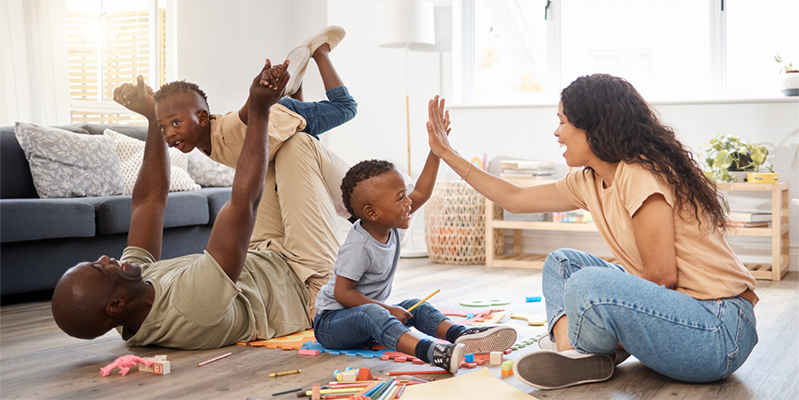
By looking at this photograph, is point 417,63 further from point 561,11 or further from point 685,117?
point 685,117

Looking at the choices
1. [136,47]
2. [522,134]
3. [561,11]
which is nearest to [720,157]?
[522,134]

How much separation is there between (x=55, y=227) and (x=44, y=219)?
56 millimetres

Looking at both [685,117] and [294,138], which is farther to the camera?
[685,117]

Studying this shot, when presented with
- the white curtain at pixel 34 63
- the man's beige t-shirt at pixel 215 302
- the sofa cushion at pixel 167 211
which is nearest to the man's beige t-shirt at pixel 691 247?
the man's beige t-shirt at pixel 215 302

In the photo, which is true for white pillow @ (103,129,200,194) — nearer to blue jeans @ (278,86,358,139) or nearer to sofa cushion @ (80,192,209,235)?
sofa cushion @ (80,192,209,235)

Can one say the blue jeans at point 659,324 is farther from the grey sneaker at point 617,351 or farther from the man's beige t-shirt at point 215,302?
the man's beige t-shirt at point 215,302

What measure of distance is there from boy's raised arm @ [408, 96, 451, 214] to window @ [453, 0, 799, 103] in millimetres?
2533

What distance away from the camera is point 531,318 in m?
2.36

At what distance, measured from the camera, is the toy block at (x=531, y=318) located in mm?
2295

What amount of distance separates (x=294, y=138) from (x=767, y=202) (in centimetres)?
272

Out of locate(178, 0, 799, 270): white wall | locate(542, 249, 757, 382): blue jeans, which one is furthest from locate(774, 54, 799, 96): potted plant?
locate(542, 249, 757, 382): blue jeans

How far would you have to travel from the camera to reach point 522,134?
14.1 feet

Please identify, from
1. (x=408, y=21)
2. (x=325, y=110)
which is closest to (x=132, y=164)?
(x=325, y=110)

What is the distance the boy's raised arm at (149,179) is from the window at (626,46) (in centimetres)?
264
